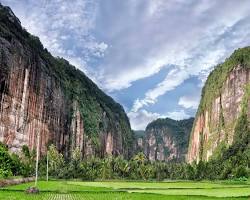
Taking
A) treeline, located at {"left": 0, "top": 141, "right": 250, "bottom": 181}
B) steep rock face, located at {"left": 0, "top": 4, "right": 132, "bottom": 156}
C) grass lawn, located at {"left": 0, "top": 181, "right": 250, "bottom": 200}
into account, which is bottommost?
grass lawn, located at {"left": 0, "top": 181, "right": 250, "bottom": 200}

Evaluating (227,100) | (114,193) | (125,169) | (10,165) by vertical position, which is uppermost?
(227,100)

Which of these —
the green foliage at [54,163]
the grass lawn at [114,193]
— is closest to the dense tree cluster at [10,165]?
the green foliage at [54,163]

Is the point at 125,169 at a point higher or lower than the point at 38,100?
lower

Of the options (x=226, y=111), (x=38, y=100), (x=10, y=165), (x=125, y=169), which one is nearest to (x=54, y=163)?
(x=38, y=100)

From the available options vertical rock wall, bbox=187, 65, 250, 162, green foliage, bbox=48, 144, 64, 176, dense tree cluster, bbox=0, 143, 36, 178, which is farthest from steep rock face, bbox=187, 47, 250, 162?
dense tree cluster, bbox=0, 143, 36, 178

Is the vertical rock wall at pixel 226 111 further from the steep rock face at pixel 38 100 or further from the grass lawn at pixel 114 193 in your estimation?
the grass lawn at pixel 114 193

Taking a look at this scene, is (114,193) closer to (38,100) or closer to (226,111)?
(38,100)

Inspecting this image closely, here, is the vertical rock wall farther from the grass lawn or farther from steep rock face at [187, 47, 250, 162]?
the grass lawn

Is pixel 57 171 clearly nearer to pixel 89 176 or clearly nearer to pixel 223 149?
pixel 89 176

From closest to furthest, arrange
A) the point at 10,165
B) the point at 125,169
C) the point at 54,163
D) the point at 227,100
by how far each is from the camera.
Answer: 1. the point at 10,165
2. the point at 54,163
3. the point at 125,169
4. the point at 227,100
